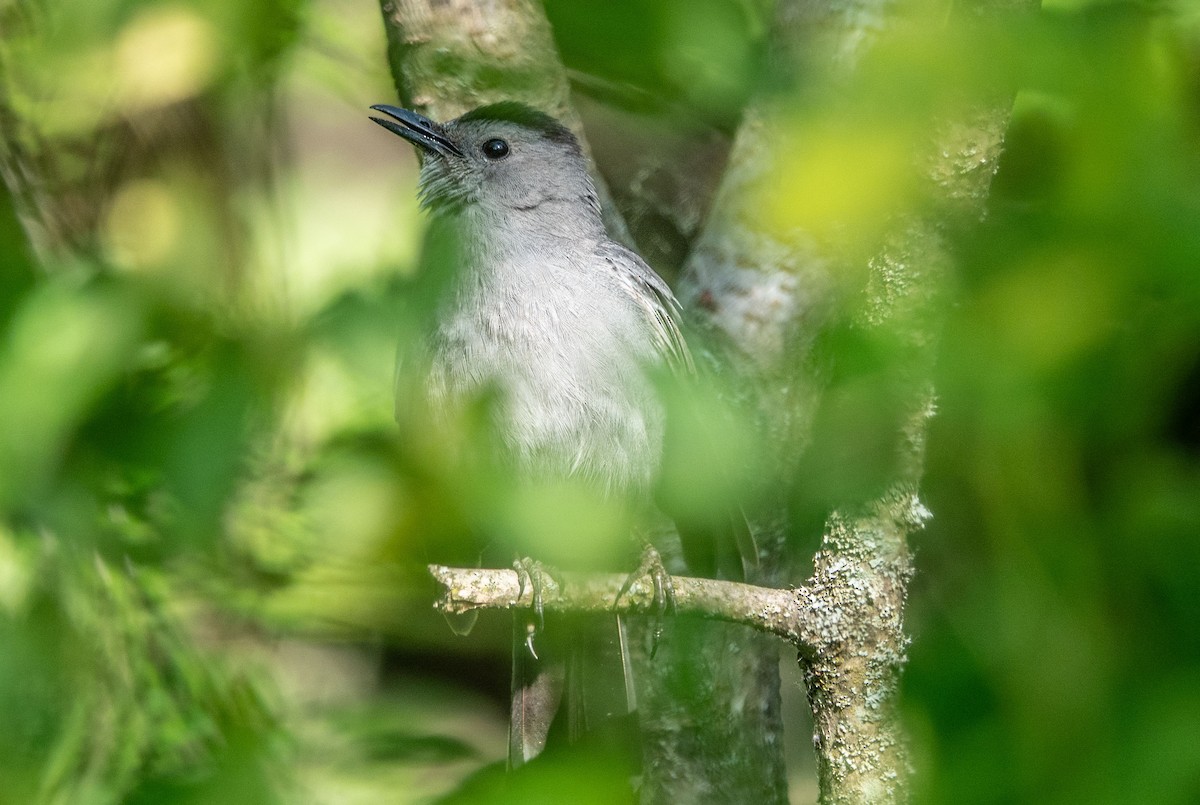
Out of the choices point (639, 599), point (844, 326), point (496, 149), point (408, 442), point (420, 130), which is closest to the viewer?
point (844, 326)

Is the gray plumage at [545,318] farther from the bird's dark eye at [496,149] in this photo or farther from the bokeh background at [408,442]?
the bokeh background at [408,442]

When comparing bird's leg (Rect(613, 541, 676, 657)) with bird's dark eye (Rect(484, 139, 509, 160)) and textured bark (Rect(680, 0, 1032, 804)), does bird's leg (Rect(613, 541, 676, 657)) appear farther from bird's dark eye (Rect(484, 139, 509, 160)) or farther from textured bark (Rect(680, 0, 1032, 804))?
bird's dark eye (Rect(484, 139, 509, 160))

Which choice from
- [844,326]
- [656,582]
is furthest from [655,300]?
[844,326]

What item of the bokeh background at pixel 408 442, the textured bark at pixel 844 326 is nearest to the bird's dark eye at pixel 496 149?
the bokeh background at pixel 408 442

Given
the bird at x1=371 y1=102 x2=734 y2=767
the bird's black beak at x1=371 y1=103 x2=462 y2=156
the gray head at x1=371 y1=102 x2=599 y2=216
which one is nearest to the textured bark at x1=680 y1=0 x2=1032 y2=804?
the bird at x1=371 y1=102 x2=734 y2=767

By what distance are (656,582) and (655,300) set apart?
102 cm

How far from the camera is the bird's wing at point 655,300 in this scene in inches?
126

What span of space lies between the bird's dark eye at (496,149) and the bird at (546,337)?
0.06 ft

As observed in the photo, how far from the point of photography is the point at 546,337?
3.04 m

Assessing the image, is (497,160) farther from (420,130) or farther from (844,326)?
(844,326)

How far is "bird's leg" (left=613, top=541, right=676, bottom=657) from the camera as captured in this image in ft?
7.90

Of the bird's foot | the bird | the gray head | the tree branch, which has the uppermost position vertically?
the gray head

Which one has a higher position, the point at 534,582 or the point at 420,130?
the point at 420,130

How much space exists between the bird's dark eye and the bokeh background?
1.56ft
